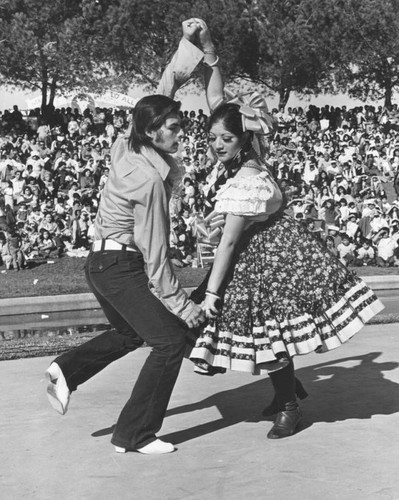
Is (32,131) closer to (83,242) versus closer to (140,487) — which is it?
(83,242)

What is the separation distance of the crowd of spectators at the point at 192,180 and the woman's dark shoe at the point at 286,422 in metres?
8.69

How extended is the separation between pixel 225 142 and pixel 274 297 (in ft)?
2.61

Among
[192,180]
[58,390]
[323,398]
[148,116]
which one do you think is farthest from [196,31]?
[192,180]

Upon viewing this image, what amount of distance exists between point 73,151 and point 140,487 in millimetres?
19712

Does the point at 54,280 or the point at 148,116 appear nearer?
the point at 148,116

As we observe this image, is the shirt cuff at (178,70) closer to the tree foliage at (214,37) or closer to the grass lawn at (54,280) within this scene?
the grass lawn at (54,280)

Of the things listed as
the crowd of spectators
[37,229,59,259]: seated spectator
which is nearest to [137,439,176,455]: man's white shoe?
the crowd of spectators

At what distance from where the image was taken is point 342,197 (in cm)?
2019

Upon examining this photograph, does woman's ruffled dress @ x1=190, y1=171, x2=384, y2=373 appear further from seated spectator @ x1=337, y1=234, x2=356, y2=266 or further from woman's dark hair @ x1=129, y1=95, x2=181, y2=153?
seated spectator @ x1=337, y1=234, x2=356, y2=266

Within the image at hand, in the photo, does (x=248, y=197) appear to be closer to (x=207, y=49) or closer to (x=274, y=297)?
(x=274, y=297)

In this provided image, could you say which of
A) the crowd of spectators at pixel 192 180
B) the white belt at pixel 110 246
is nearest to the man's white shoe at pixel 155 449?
the white belt at pixel 110 246

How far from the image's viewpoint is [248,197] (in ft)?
14.5

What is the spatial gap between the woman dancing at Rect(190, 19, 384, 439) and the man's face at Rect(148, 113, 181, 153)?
0.95ft

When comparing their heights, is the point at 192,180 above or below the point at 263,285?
below
